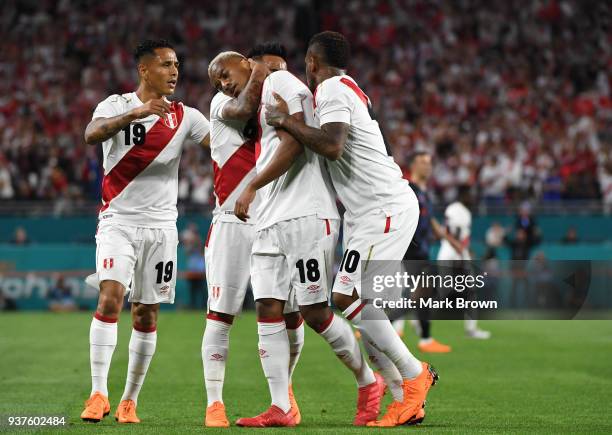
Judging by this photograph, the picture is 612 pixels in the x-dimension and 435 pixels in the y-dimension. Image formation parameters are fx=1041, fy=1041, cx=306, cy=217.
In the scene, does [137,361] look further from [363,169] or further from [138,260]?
[363,169]

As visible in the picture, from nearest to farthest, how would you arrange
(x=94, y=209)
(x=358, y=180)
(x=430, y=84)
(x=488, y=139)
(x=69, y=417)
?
(x=358, y=180) < (x=69, y=417) < (x=94, y=209) < (x=488, y=139) < (x=430, y=84)

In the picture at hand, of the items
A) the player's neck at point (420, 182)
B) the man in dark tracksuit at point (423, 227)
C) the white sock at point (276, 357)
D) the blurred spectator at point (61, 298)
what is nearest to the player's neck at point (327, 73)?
the white sock at point (276, 357)

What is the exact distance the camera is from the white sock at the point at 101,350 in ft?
24.8

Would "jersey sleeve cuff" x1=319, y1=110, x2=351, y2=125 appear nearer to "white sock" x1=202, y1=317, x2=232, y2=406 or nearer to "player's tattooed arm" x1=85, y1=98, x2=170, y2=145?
"player's tattooed arm" x1=85, y1=98, x2=170, y2=145

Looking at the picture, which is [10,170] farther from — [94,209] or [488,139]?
[488,139]

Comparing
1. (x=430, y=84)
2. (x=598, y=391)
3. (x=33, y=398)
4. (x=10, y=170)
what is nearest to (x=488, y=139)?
(x=430, y=84)

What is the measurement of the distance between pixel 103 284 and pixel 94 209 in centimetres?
1476

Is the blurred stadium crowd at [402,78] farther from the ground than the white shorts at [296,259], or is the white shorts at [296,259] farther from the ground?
the blurred stadium crowd at [402,78]

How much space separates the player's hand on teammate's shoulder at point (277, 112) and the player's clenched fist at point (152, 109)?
84 cm

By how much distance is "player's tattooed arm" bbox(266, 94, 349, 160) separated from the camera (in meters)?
6.92

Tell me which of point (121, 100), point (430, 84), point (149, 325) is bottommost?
point (149, 325)

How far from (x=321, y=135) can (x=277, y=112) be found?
376 millimetres

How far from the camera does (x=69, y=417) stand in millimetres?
7750

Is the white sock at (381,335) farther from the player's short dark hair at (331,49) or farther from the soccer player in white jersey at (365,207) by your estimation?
the player's short dark hair at (331,49)
